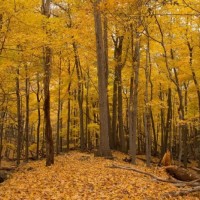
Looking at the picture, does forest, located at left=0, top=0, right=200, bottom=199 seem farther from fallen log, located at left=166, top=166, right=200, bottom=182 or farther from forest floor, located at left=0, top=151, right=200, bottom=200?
fallen log, located at left=166, top=166, right=200, bottom=182

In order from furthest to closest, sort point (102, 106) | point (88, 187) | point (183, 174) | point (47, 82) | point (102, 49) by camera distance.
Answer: point (102, 49), point (102, 106), point (47, 82), point (183, 174), point (88, 187)

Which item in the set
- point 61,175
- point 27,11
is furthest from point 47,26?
point 61,175

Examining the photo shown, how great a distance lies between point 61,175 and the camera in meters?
11.0

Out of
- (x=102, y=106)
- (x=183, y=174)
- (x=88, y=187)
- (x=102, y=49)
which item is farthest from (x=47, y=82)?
(x=183, y=174)

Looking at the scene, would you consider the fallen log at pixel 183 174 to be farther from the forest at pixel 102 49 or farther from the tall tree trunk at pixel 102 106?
the tall tree trunk at pixel 102 106

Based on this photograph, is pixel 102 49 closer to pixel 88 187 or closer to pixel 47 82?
pixel 47 82

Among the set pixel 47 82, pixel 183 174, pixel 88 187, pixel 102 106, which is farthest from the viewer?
pixel 102 106

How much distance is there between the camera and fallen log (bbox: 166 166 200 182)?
444 inches

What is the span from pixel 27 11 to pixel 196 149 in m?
28.6

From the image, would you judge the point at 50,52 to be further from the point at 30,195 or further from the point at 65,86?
the point at 65,86

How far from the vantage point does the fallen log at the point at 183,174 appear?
11289 millimetres

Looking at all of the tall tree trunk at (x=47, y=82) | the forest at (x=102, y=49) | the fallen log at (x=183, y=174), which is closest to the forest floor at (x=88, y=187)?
the forest at (x=102, y=49)

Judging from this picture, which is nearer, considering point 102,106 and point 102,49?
point 102,106

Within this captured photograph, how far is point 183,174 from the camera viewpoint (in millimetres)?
11852
